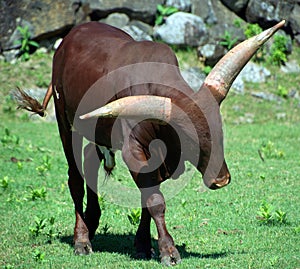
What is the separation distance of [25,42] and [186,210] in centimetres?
946

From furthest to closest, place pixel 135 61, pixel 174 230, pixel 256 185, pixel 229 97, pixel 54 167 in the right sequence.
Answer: pixel 229 97 < pixel 54 167 < pixel 256 185 < pixel 174 230 < pixel 135 61

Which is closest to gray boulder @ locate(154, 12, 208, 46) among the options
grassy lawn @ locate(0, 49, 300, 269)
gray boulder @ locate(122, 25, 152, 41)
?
gray boulder @ locate(122, 25, 152, 41)

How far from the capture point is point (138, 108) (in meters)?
5.93

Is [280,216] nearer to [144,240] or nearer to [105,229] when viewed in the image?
[144,240]

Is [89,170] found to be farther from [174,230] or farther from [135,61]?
[135,61]

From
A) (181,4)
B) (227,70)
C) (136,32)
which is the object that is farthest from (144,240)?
(181,4)

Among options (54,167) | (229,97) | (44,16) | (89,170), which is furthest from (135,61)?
(44,16)

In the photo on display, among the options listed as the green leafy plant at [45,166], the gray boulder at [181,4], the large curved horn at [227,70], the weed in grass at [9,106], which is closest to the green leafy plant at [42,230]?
the large curved horn at [227,70]

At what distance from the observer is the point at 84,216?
7.60 meters

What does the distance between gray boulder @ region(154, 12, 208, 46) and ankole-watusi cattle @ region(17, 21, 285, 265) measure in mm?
10096

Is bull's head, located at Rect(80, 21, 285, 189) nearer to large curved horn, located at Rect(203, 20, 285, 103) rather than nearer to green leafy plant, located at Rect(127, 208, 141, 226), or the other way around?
large curved horn, located at Rect(203, 20, 285, 103)

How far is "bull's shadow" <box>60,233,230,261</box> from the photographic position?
21.9 feet

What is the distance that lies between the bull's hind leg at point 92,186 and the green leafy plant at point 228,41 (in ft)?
33.3

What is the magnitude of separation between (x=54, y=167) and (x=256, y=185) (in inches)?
130
